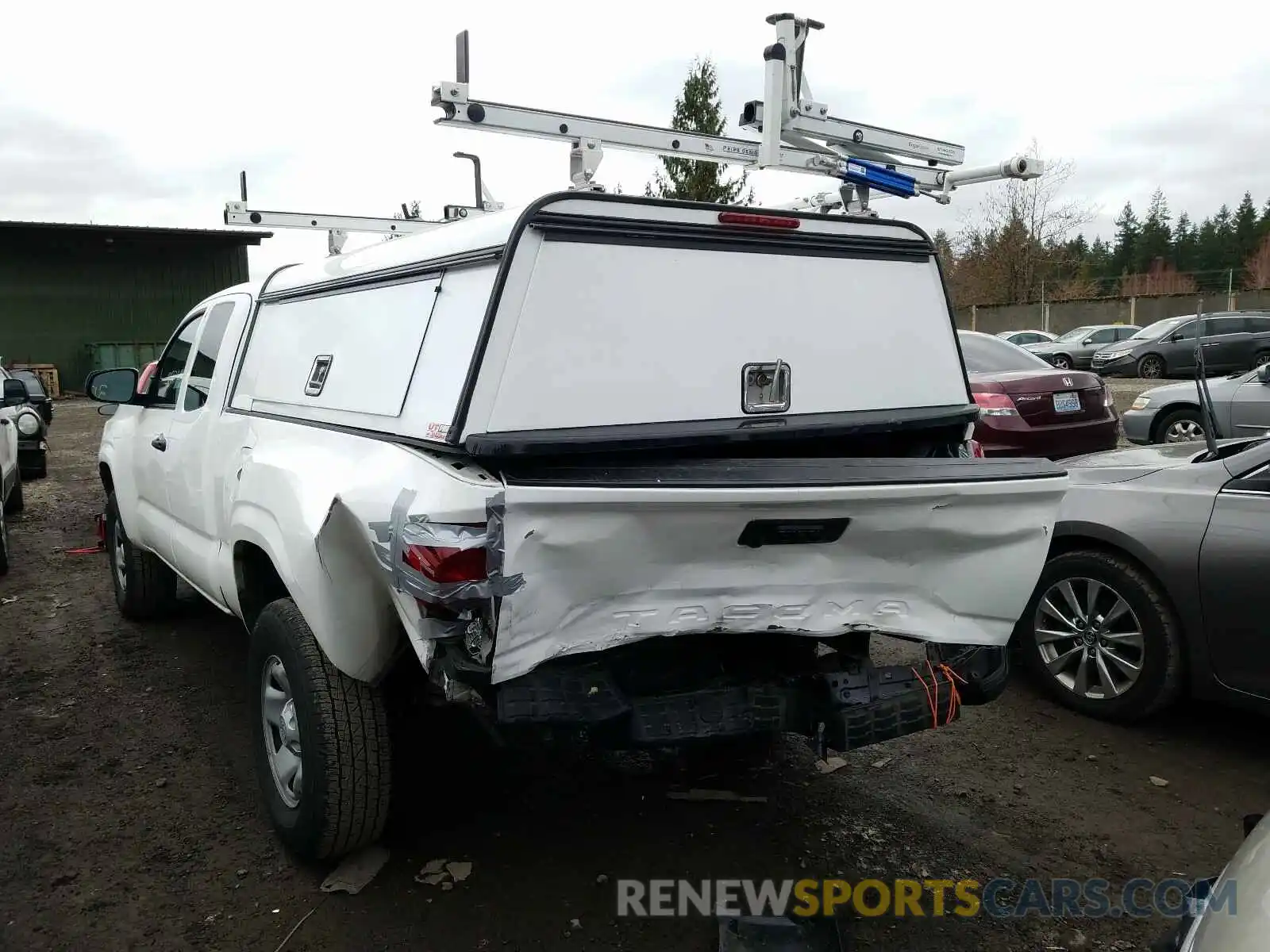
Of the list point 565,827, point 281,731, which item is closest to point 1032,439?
point 565,827

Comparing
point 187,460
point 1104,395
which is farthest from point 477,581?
point 1104,395

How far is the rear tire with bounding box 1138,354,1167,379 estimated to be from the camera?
70.2 feet

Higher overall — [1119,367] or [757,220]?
[757,220]

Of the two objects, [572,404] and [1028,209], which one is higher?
[1028,209]

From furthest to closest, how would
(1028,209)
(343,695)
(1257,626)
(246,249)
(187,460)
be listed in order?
(1028,209), (246,249), (187,460), (1257,626), (343,695)

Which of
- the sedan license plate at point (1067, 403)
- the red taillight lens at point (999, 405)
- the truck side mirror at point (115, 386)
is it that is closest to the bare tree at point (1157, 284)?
the sedan license plate at point (1067, 403)

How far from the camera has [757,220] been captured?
311cm

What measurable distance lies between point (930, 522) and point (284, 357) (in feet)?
8.62

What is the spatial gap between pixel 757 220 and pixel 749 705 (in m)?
1.52

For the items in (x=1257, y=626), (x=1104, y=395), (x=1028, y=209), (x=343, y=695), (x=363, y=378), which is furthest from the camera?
(x=1028, y=209)

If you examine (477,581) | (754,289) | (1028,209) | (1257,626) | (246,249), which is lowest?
(1257,626)

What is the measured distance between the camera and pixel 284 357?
A: 394 cm

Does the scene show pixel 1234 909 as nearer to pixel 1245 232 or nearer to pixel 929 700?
pixel 929 700

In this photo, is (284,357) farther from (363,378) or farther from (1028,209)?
(1028,209)
